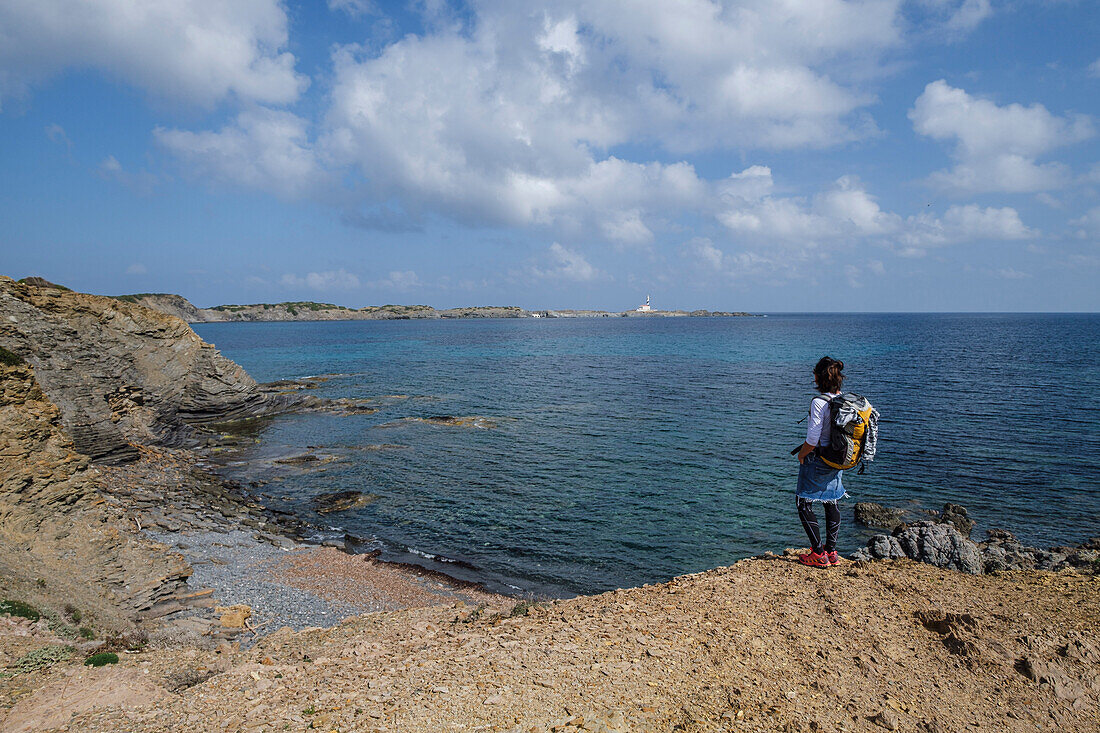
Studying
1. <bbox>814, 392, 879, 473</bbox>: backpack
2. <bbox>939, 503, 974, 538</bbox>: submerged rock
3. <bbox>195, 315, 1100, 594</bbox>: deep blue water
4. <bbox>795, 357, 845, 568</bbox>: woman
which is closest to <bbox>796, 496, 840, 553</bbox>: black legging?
<bbox>795, 357, 845, 568</bbox>: woman

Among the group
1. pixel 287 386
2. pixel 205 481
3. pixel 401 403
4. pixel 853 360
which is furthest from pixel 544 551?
pixel 853 360

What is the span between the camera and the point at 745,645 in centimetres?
794

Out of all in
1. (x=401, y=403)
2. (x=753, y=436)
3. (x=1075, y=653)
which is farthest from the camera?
(x=401, y=403)

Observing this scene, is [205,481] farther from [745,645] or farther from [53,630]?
[745,645]

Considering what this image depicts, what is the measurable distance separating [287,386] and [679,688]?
51.7 meters

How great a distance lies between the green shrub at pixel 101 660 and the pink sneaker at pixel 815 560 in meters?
11.4

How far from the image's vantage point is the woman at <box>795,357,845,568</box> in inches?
361

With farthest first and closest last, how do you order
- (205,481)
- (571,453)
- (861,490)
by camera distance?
(571,453) < (205,481) < (861,490)

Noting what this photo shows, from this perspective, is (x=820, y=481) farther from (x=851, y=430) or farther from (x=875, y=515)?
(x=875, y=515)

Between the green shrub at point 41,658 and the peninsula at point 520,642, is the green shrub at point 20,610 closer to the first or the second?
the peninsula at point 520,642

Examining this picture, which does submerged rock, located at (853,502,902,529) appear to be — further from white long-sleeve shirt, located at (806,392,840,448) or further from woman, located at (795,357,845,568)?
white long-sleeve shirt, located at (806,392,840,448)

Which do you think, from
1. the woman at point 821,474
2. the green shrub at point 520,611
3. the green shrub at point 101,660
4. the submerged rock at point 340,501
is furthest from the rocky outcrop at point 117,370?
the woman at point 821,474

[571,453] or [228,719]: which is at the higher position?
[228,719]

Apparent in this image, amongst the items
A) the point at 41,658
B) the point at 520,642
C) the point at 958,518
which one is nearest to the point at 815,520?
the point at 520,642
